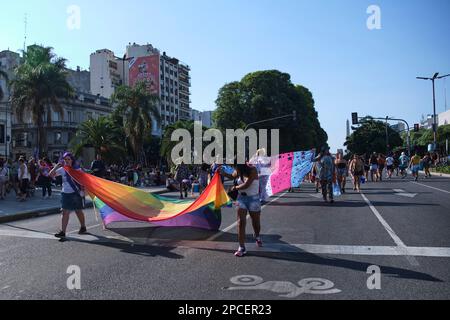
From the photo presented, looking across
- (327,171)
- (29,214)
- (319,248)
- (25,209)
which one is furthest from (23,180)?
(319,248)

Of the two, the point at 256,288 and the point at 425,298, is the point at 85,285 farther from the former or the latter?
the point at 425,298

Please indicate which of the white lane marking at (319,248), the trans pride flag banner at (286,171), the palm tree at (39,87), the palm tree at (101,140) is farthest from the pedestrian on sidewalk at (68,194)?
the palm tree at (39,87)

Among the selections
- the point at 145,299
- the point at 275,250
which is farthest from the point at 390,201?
the point at 145,299

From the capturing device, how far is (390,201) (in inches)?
598

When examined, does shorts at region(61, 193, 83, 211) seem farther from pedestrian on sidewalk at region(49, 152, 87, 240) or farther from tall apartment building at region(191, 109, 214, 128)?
tall apartment building at region(191, 109, 214, 128)

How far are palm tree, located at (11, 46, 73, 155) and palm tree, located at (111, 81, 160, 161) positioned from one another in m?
5.08

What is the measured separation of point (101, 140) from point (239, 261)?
98.9ft

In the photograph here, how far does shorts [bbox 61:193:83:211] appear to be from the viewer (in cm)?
947

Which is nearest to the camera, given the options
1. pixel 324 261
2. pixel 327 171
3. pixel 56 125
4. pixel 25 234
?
pixel 324 261

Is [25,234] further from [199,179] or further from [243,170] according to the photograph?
[199,179]

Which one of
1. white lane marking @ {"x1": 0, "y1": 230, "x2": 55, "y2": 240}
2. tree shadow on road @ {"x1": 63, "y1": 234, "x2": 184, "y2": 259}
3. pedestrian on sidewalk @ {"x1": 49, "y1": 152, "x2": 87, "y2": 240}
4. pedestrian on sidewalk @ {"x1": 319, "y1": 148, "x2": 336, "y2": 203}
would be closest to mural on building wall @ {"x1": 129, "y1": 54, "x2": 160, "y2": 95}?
pedestrian on sidewalk @ {"x1": 319, "y1": 148, "x2": 336, "y2": 203}

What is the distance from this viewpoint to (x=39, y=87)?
35.6 m

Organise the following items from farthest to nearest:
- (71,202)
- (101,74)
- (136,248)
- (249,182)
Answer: (101,74)
(71,202)
(136,248)
(249,182)
